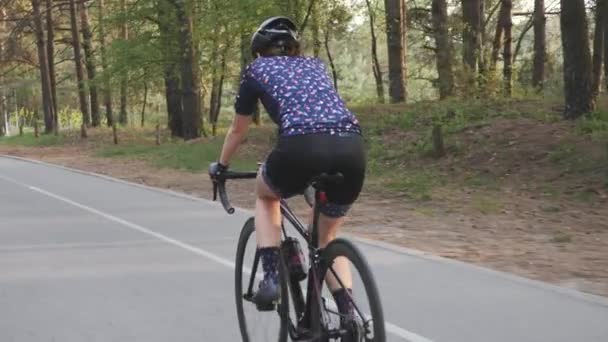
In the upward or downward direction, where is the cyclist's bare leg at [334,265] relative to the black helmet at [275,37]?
downward

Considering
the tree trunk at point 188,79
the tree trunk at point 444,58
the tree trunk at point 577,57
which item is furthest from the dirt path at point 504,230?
the tree trunk at point 188,79

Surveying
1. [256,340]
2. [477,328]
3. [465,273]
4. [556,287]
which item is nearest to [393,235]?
[465,273]

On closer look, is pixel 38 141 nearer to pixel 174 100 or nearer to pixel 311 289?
pixel 174 100

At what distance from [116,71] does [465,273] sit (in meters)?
25.6

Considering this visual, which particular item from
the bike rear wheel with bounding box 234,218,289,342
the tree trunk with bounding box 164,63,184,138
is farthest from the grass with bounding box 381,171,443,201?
the tree trunk with bounding box 164,63,184,138

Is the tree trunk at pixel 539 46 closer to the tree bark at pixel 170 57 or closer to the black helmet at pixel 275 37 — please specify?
the tree bark at pixel 170 57

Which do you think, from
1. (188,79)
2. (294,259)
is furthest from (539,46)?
(294,259)

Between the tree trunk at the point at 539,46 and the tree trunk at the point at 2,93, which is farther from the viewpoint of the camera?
the tree trunk at the point at 2,93

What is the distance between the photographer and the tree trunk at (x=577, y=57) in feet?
50.5

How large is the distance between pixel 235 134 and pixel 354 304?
3.84 ft

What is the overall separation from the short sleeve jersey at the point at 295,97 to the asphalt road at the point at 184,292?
2.04m

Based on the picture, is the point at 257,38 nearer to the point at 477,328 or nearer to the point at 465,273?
the point at 477,328

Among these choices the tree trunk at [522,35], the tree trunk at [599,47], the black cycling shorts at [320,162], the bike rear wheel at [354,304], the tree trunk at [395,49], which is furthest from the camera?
the tree trunk at [522,35]

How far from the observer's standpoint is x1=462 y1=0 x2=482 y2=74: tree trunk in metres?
22.6
